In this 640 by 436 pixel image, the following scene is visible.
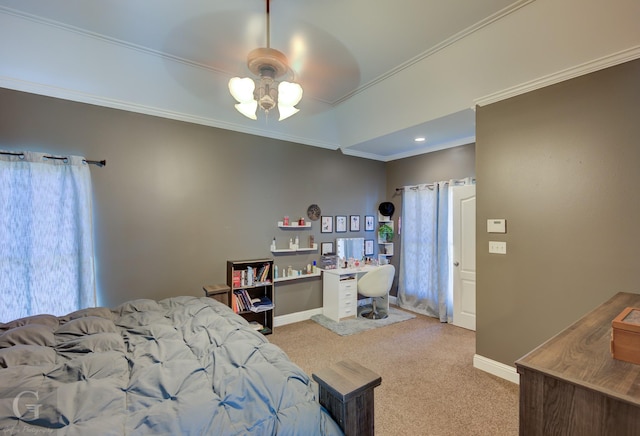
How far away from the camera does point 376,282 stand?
396cm

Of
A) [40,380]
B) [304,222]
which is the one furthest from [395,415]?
[304,222]

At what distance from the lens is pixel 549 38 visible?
2.09 metres

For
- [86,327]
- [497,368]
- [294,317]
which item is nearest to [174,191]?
[86,327]

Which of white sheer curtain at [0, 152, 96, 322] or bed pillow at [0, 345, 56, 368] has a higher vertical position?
white sheer curtain at [0, 152, 96, 322]

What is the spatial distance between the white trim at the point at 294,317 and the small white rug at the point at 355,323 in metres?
0.08

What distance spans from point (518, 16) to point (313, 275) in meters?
3.61

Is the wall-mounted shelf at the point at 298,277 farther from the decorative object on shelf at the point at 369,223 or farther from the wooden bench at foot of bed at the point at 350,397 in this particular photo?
the wooden bench at foot of bed at the point at 350,397

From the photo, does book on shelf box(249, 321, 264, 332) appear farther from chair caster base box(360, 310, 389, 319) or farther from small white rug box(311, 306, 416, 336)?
chair caster base box(360, 310, 389, 319)

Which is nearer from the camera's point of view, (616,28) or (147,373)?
(147,373)

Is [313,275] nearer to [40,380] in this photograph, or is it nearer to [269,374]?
[269,374]

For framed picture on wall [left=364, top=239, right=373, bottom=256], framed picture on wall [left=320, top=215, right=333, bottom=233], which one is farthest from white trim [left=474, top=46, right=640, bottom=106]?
framed picture on wall [left=364, top=239, right=373, bottom=256]

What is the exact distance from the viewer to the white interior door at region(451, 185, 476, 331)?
3729 millimetres

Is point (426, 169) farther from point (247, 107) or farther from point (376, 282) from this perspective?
point (247, 107)

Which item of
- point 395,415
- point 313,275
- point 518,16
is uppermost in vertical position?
point 518,16
